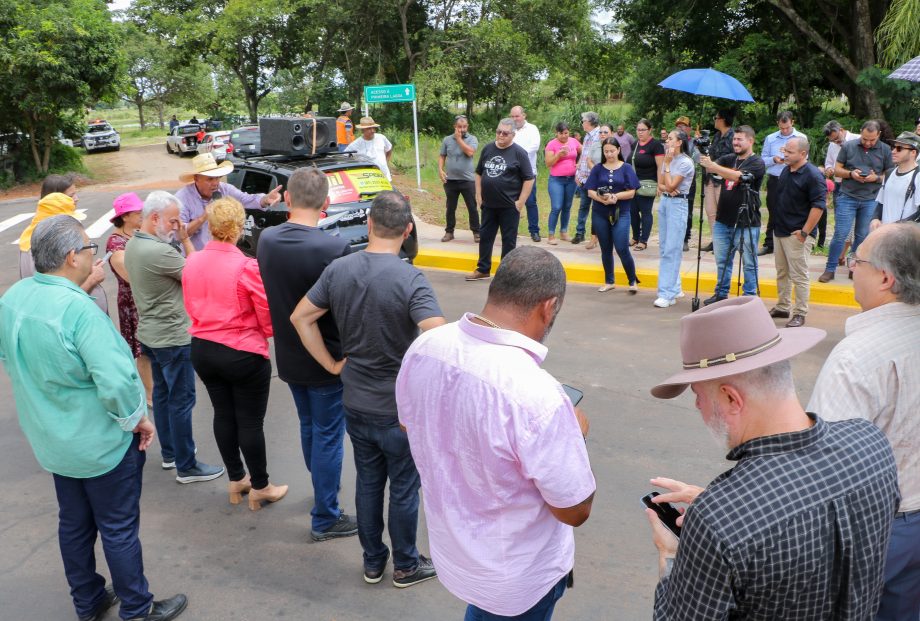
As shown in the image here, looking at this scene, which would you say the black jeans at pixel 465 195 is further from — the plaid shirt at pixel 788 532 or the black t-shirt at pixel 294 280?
the plaid shirt at pixel 788 532

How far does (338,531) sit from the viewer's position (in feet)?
14.6

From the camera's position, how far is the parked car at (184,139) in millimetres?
32969

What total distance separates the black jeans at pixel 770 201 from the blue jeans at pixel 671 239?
0.96 meters

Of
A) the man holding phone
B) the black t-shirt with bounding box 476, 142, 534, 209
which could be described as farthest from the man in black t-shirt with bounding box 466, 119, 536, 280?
the man holding phone

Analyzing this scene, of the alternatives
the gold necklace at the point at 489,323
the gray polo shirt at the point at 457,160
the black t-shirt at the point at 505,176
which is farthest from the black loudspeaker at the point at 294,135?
the gold necklace at the point at 489,323

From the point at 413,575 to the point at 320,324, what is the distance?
1.39m

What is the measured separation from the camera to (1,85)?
70.2 ft

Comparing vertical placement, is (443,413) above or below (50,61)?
below

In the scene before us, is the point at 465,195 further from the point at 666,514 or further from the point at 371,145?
the point at 666,514

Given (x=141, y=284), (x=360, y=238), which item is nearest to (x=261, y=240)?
(x=141, y=284)

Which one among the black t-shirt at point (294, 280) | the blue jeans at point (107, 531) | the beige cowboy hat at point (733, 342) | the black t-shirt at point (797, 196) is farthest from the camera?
the black t-shirt at point (797, 196)

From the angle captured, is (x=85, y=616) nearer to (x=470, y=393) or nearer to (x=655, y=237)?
(x=470, y=393)

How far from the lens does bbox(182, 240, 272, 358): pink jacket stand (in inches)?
168

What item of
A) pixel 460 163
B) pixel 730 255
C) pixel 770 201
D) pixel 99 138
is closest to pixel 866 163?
pixel 770 201
